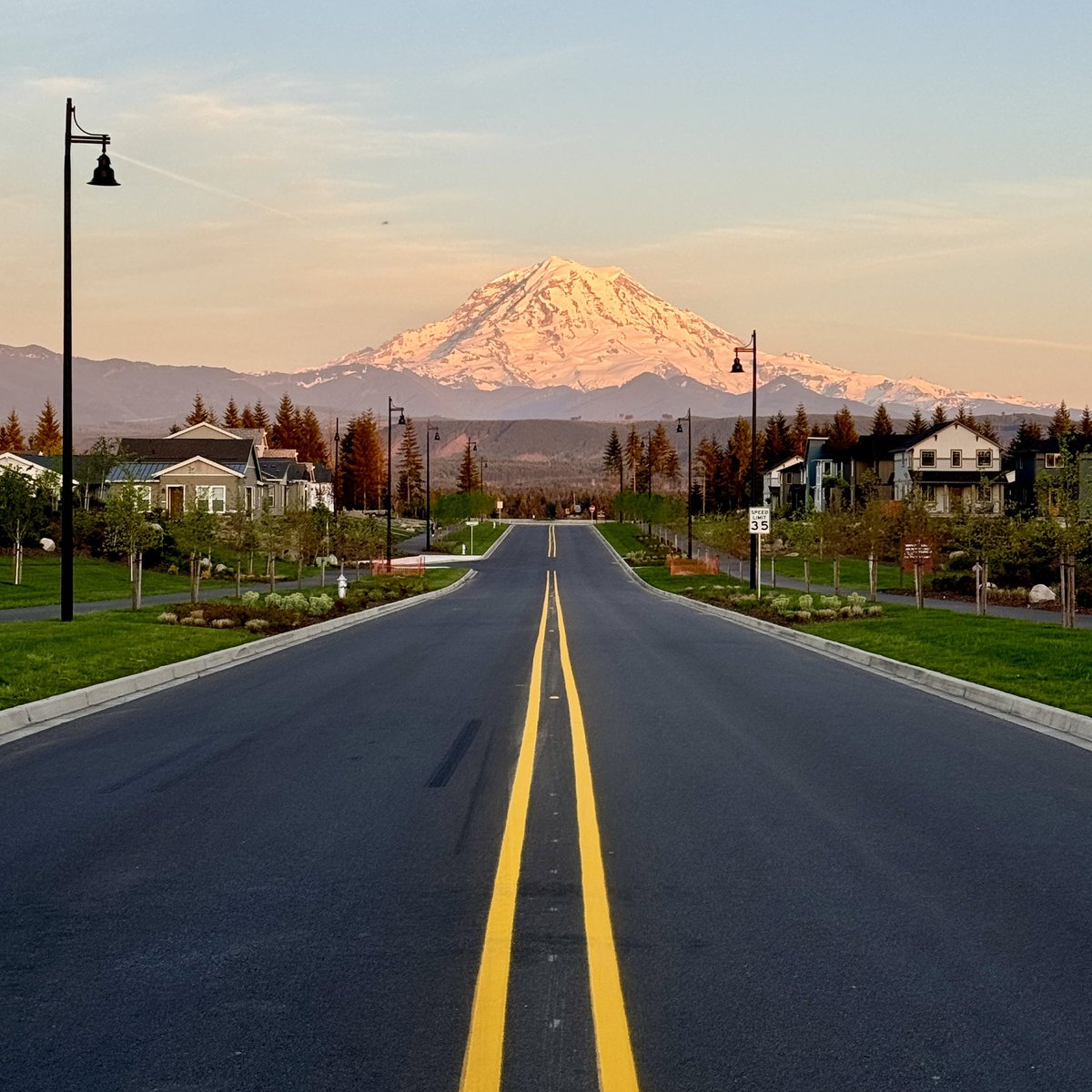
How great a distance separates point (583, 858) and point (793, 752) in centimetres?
417

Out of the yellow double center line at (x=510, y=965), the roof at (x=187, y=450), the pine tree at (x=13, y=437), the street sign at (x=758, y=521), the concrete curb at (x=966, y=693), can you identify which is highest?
the pine tree at (x=13, y=437)

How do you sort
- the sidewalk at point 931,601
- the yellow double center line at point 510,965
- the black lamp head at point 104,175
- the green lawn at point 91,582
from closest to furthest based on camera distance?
1. the yellow double center line at point 510,965
2. the black lamp head at point 104,175
3. the sidewalk at point 931,601
4. the green lawn at point 91,582

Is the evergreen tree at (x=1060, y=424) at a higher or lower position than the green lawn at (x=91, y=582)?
higher

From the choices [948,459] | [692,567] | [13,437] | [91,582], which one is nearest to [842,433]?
[948,459]

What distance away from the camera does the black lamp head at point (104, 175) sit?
2216 centimetres

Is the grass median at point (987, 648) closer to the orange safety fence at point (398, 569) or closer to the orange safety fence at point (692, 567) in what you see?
the orange safety fence at point (692, 567)

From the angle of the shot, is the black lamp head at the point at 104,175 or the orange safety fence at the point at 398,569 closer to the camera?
the black lamp head at the point at 104,175

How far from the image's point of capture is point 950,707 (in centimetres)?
1412

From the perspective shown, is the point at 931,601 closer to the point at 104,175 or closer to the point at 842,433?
the point at 104,175

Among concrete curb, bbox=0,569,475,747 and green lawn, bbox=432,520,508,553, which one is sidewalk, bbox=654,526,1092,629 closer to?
concrete curb, bbox=0,569,475,747

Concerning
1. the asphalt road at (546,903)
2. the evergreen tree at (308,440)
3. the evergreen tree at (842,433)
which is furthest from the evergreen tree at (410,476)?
the asphalt road at (546,903)

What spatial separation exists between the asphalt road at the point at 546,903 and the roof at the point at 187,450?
77.6 meters

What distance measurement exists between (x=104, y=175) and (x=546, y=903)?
19.8m

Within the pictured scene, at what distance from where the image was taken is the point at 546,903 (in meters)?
6.27
